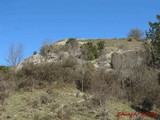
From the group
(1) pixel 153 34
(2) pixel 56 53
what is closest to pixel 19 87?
(1) pixel 153 34

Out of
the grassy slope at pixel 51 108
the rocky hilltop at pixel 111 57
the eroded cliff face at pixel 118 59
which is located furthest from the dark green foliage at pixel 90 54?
the grassy slope at pixel 51 108

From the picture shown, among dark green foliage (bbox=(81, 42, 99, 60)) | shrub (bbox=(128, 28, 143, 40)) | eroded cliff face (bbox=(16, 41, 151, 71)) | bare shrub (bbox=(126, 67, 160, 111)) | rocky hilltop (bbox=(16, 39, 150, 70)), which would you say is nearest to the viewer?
bare shrub (bbox=(126, 67, 160, 111))

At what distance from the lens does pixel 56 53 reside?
4425 cm

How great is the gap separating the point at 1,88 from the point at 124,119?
32.8ft

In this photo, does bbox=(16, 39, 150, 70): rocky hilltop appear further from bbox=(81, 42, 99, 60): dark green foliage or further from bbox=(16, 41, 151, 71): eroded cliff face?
bbox=(81, 42, 99, 60): dark green foliage

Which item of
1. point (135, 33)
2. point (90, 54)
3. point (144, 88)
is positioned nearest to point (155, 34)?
point (144, 88)

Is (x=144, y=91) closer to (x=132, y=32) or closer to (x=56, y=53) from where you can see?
(x=56, y=53)

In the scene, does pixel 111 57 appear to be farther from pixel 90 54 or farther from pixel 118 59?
pixel 118 59

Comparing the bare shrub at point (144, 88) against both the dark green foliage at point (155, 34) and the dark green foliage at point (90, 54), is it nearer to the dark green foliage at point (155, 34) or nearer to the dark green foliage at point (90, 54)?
the dark green foliage at point (155, 34)

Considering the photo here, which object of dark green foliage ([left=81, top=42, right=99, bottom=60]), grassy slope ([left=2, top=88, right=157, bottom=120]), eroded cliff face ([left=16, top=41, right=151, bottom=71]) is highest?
dark green foliage ([left=81, top=42, right=99, bottom=60])

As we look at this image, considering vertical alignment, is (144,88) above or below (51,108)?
above

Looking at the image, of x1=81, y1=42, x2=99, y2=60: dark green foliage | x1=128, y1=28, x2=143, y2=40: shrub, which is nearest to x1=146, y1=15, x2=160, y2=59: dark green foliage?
x1=81, y1=42, x2=99, y2=60: dark green foliage

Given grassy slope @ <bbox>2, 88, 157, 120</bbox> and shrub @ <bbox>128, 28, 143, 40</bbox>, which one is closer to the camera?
grassy slope @ <bbox>2, 88, 157, 120</bbox>

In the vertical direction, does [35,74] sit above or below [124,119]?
above
